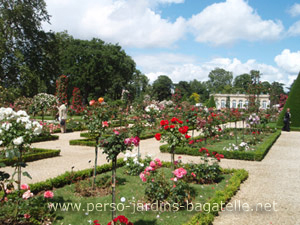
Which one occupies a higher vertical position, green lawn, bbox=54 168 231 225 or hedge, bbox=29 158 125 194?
hedge, bbox=29 158 125 194

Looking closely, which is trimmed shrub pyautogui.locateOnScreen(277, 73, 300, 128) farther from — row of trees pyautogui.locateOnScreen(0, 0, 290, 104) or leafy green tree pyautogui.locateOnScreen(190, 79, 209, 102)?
leafy green tree pyautogui.locateOnScreen(190, 79, 209, 102)

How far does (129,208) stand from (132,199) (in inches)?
14.2

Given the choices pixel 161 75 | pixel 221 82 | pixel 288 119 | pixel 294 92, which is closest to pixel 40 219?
pixel 288 119

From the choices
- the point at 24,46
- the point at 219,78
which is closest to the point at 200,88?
the point at 219,78

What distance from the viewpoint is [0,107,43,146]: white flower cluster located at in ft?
14.4

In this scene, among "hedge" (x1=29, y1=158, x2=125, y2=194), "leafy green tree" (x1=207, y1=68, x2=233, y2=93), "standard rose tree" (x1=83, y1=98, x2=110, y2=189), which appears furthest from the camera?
"leafy green tree" (x1=207, y1=68, x2=233, y2=93)

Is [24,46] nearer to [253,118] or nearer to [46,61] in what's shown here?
[46,61]

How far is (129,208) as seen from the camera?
16.8 ft

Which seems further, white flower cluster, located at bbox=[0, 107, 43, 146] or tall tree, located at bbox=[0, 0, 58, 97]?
tall tree, located at bbox=[0, 0, 58, 97]

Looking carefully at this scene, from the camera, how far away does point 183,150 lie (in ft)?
34.8

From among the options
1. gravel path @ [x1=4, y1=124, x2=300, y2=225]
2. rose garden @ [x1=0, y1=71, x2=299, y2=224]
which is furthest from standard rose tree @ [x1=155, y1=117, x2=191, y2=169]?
gravel path @ [x1=4, y1=124, x2=300, y2=225]

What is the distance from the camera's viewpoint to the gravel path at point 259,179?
4867 millimetres

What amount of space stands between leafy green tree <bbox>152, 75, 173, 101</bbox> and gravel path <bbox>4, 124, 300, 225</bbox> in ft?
196

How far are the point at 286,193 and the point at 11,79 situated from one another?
953 inches
